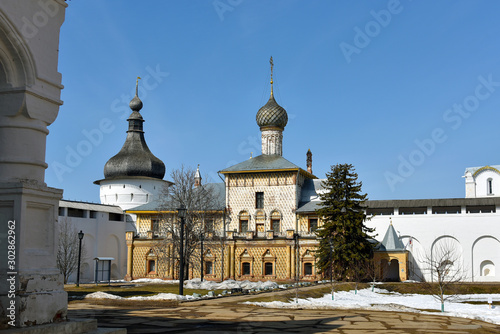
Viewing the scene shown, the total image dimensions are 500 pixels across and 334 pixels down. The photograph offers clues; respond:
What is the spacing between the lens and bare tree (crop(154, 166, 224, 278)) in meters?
32.1

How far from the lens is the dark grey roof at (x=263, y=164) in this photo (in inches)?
1464

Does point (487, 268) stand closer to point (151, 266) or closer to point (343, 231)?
point (343, 231)

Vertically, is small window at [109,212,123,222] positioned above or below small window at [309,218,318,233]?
above

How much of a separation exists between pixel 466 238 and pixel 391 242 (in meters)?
4.98

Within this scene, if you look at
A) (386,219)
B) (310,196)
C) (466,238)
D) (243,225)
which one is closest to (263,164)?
(310,196)

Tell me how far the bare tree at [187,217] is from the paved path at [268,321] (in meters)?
17.4

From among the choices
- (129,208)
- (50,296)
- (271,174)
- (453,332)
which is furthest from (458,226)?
(50,296)

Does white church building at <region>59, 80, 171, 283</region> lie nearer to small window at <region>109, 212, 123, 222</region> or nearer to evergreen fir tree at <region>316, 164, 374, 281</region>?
small window at <region>109, 212, 123, 222</region>

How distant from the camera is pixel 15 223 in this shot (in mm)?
6125

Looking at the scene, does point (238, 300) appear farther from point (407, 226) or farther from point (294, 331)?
point (407, 226)

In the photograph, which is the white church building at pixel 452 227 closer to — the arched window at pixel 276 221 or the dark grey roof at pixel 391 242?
the dark grey roof at pixel 391 242

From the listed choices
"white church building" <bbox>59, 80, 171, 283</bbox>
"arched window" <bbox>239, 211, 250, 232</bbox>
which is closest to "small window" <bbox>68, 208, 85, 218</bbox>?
"white church building" <bbox>59, 80, 171, 283</bbox>

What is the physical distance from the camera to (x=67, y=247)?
3222 cm

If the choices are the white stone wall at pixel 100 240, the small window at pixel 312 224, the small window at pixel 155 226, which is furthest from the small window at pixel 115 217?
the small window at pixel 312 224
